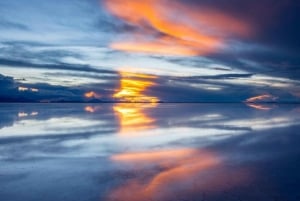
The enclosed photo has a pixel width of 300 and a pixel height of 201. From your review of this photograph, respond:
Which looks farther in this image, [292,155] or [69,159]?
[292,155]

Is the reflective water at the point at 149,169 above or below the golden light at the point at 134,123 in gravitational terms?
above

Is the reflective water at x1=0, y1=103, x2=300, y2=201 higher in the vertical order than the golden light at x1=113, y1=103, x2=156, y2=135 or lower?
higher

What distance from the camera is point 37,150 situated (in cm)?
945

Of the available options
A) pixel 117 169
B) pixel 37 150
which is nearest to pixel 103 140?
pixel 37 150

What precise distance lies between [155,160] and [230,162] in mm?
1864

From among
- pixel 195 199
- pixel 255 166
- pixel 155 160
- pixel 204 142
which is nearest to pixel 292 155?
pixel 255 166

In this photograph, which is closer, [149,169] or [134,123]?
[149,169]

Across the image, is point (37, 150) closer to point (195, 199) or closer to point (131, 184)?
point (131, 184)

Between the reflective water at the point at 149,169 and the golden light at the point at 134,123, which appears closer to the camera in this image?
the reflective water at the point at 149,169

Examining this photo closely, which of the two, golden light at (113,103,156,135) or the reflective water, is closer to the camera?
the reflective water

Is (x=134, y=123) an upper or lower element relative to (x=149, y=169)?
lower

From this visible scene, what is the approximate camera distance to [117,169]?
7.16 metres

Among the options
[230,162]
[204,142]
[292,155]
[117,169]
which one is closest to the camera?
[117,169]

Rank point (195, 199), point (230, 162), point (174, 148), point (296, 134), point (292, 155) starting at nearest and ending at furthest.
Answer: point (195, 199)
point (230, 162)
point (292, 155)
point (174, 148)
point (296, 134)
